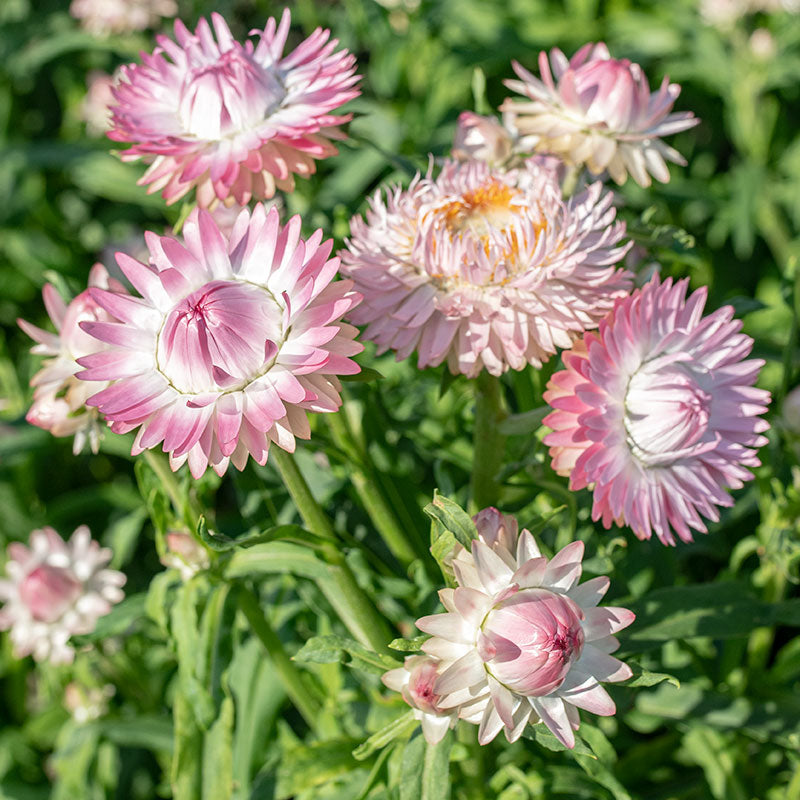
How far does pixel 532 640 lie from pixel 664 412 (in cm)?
32

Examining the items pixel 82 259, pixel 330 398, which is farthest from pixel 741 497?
pixel 82 259

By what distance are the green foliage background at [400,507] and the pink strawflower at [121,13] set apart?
0.07 meters

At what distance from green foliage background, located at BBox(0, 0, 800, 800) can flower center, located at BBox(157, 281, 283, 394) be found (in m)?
0.28

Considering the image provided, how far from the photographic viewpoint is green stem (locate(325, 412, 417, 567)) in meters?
1.47

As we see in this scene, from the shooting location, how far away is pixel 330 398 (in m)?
1.06

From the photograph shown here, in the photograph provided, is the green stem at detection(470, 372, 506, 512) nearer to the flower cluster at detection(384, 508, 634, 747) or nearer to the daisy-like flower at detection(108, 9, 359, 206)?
the flower cluster at detection(384, 508, 634, 747)

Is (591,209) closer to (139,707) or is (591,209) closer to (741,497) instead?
(741,497)

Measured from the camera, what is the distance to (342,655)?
1.22m

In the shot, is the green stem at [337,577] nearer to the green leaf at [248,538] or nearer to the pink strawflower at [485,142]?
the green leaf at [248,538]

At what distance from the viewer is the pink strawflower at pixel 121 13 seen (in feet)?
9.65

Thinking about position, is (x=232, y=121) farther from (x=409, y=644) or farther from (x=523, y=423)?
(x=409, y=644)

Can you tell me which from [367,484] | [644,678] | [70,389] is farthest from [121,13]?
[644,678]

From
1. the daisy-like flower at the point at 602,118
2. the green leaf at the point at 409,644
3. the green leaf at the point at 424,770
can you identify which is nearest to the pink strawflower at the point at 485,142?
the daisy-like flower at the point at 602,118

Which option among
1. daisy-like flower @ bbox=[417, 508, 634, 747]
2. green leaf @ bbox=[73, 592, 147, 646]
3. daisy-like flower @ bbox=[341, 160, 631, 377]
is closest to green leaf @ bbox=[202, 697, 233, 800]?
green leaf @ bbox=[73, 592, 147, 646]
